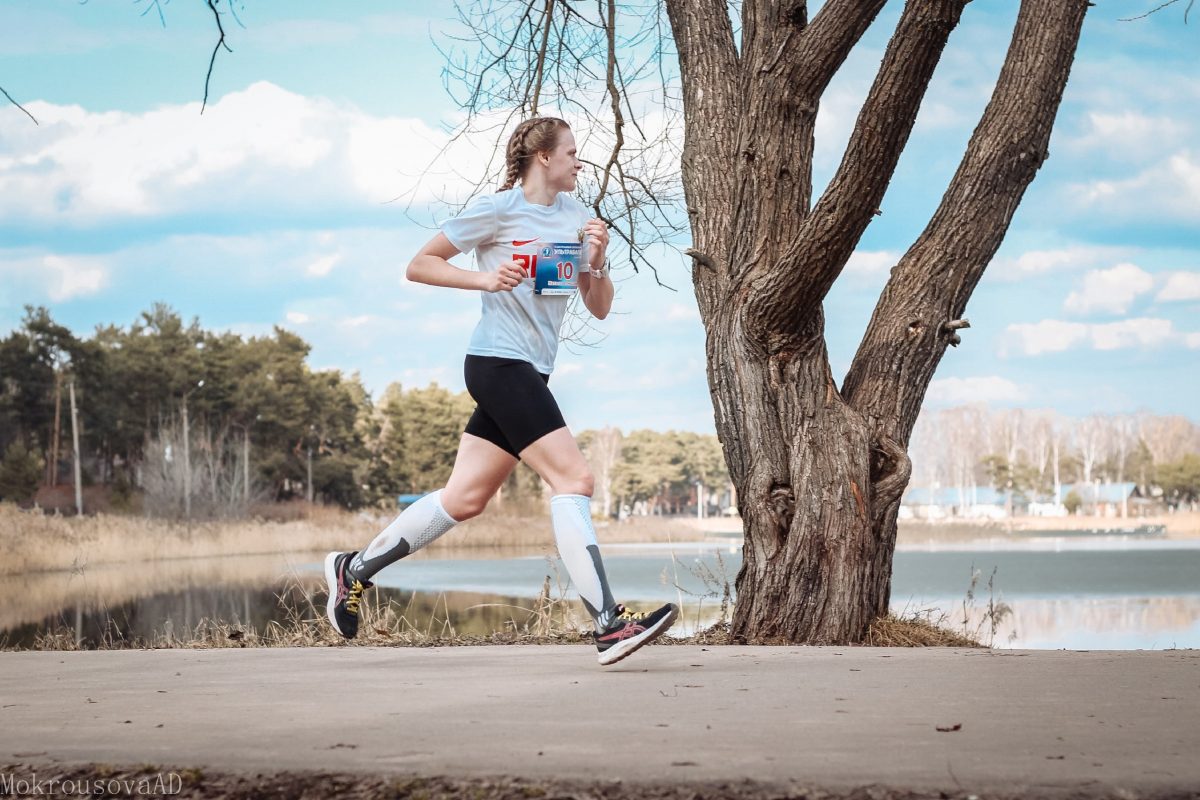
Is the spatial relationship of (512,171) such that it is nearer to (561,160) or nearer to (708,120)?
(561,160)

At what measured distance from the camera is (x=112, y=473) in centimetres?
5897

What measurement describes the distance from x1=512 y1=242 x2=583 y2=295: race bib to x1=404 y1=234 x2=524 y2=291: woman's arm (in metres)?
0.11

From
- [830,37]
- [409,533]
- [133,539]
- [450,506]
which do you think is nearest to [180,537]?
[133,539]

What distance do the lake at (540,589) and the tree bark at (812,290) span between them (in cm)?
152

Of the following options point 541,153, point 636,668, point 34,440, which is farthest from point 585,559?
point 34,440

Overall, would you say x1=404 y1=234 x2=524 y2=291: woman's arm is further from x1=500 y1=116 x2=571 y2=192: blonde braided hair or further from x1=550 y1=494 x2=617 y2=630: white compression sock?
x1=550 y1=494 x2=617 y2=630: white compression sock

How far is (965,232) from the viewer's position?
23.2 ft

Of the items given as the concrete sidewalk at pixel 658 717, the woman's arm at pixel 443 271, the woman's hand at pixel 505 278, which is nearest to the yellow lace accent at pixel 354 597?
the concrete sidewalk at pixel 658 717

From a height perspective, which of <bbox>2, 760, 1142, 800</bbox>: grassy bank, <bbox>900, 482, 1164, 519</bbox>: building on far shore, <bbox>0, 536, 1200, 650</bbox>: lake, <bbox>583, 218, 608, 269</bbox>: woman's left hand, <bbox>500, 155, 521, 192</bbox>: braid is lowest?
<bbox>900, 482, 1164, 519</bbox>: building on far shore

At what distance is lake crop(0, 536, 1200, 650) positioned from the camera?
1541cm

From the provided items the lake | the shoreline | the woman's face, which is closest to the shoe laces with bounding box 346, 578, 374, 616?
the woman's face

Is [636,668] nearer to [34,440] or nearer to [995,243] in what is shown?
[995,243]

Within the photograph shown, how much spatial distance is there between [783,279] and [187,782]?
4.16 m

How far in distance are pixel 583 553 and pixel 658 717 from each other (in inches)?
47.1
